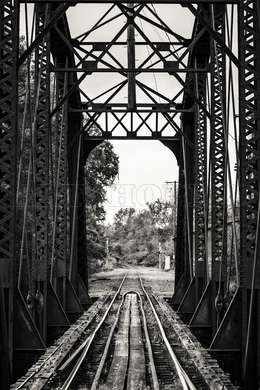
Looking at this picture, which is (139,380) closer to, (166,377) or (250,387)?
(166,377)

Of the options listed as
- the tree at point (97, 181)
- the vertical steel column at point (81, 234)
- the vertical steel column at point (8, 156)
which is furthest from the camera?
the tree at point (97, 181)

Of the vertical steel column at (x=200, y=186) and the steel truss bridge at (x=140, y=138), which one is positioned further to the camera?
the vertical steel column at (x=200, y=186)

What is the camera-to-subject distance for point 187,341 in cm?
1034

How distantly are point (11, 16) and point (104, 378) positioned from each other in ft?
17.1

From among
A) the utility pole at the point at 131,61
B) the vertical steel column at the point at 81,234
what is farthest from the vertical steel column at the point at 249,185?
the vertical steel column at the point at 81,234

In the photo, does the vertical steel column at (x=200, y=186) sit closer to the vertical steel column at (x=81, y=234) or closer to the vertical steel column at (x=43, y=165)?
the vertical steel column at (x=43, y=165)

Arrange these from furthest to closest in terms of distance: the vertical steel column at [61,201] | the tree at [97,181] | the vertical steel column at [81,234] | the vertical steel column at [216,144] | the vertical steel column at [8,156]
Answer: the tree at [97,181]
the vertical steel column at [81,234]
the vertical steel column at [61,201]
the vertical steel column at [216,144]
the vertical steel column at [8,156]

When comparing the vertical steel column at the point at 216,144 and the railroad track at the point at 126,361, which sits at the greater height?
the vertical steel column at the point at 216,144

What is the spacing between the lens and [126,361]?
8969mm

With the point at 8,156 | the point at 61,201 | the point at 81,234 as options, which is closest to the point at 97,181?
the point at 81,234

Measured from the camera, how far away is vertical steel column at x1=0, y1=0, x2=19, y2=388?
7.71 metres

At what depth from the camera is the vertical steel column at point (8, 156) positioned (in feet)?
25.3

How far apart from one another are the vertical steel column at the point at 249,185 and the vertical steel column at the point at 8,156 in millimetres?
3153

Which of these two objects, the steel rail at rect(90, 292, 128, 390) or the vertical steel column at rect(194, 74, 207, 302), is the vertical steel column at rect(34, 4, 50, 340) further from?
the vertical steel column at rect(194, 74, 207, 302)
